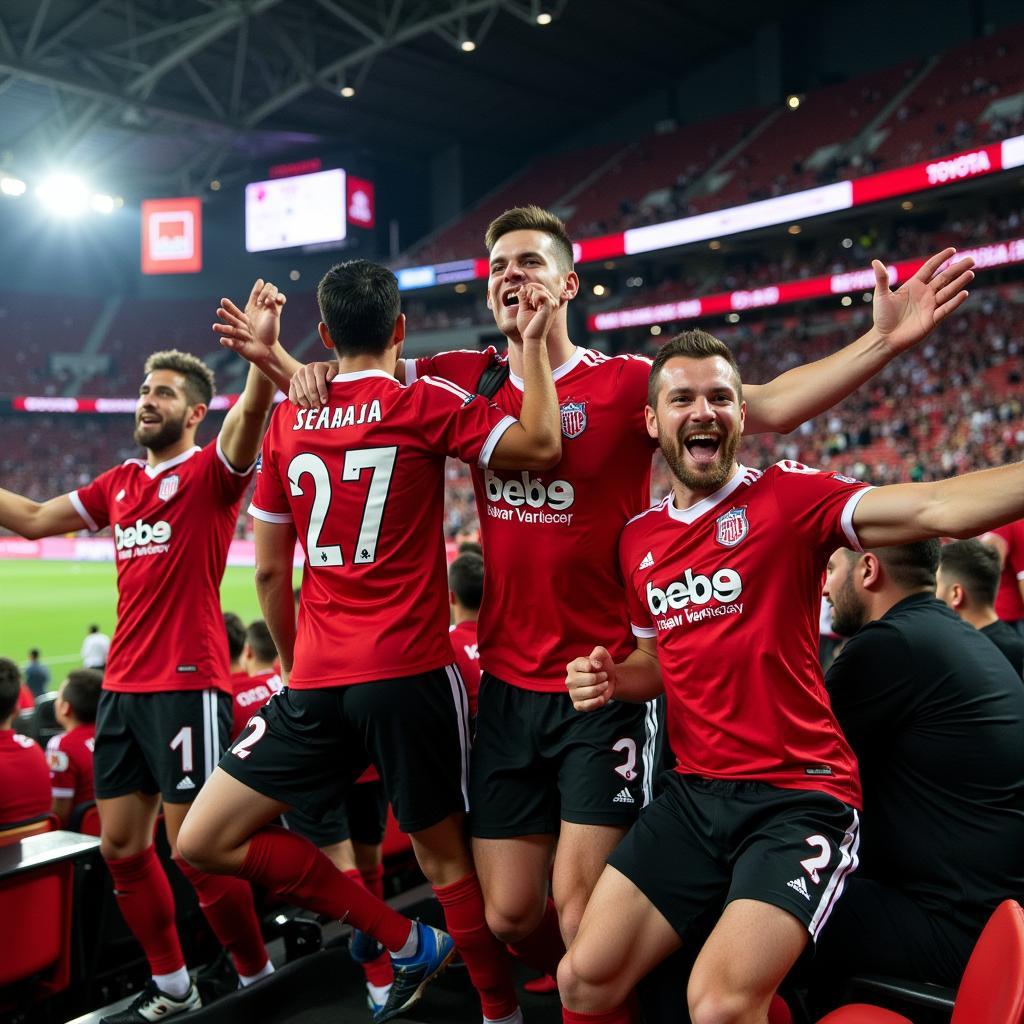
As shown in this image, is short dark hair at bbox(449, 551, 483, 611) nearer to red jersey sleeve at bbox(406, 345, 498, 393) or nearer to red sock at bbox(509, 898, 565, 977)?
red jersey sleeve at bbox(406, 345, 498, 393)

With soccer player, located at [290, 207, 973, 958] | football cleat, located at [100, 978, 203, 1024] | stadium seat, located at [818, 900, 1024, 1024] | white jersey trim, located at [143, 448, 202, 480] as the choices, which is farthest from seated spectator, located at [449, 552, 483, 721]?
stadium seat, located at [818, 900, 1024, 1024]

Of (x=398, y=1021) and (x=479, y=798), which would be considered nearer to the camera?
(x=479, y=798)

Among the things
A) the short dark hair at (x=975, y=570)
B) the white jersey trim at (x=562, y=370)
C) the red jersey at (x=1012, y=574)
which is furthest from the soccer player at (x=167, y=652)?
the red jersey at (x=1012, y=574)

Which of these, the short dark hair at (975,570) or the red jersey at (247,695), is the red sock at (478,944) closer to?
the red jersey at (247,695)

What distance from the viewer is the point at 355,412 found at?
3.16 metres

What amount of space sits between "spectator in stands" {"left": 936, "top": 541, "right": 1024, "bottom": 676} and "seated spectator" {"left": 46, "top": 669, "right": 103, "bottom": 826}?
3.96 metres

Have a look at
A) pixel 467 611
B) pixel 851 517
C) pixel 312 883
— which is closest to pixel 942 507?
pixel 851 517

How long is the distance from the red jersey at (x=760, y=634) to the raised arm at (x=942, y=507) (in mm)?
52

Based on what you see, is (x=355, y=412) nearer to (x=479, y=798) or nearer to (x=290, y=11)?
(x=479, y=798)

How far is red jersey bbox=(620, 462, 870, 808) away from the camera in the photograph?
8.74ft

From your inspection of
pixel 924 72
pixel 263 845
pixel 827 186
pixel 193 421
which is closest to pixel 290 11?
pixel 827 186

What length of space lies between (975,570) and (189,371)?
350 centimetres

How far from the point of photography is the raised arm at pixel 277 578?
338cm

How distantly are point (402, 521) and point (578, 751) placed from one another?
878mm
